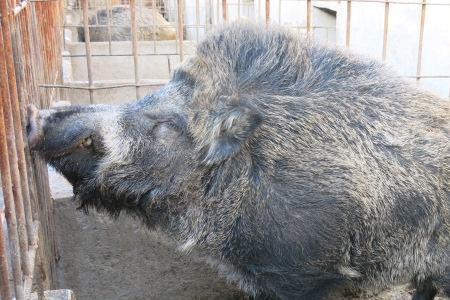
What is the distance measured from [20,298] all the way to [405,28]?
17.5ft

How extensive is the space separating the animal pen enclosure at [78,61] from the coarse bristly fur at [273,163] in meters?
0.30

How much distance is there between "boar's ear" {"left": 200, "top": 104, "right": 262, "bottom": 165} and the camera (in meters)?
2.61

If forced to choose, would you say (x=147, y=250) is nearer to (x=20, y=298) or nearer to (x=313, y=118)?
(x=313, y=118)

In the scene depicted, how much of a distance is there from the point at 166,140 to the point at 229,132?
302mm

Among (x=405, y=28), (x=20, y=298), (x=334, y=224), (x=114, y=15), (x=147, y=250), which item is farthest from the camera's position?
(x=114, y=15)

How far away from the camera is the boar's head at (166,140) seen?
2639 millimetres

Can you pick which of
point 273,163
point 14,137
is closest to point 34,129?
point 14,137

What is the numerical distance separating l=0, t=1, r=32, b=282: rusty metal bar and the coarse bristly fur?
0.29 m

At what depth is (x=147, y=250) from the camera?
3721mm

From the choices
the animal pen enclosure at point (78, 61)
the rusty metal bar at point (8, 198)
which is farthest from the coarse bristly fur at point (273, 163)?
the rusty metal bar at point (8, 198)

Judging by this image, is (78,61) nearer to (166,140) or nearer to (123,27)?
(123,27)

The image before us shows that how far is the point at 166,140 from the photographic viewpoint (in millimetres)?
2736

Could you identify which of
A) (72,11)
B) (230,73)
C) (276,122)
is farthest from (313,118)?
(72,11)

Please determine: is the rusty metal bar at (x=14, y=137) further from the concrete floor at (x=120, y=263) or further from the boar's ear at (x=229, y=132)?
the concrete floor at (x=120, y=263)
